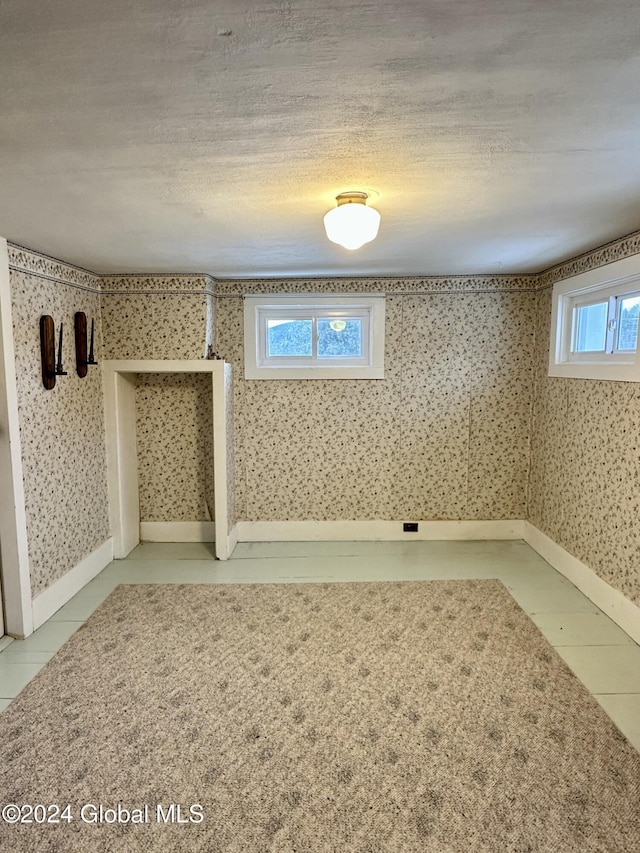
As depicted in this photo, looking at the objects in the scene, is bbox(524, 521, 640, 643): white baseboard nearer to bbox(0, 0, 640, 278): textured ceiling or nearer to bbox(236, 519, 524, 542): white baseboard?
bbox(236, 519, 524, 542): white baseboard

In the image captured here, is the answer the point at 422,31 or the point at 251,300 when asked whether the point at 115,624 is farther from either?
the point at 422,31

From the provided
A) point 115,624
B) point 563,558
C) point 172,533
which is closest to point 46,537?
point 115,624

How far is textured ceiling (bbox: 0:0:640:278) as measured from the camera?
36.4 inches

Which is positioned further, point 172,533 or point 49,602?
point 172,533

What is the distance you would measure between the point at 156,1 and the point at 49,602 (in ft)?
10.3

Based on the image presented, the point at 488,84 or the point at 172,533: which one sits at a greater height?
the point at 488,84

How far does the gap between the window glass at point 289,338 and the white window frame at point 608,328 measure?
1.96 metres

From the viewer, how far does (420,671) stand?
2.42m

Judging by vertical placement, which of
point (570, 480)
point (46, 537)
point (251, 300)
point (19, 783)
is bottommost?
point (19, 783)

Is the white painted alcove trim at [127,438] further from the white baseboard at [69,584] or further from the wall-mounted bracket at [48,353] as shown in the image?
the wall-mounted bracket at [48,353]

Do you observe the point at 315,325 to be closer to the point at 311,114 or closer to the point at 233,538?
the point at 233,538

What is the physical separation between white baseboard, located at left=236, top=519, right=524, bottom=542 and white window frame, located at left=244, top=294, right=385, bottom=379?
1.30 meters

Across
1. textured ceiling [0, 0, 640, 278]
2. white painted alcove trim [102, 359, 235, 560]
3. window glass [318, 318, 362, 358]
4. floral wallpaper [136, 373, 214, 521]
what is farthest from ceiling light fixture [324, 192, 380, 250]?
floral wallpaper [136, 373, 214, 521]

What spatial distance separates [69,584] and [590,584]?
3466mm
